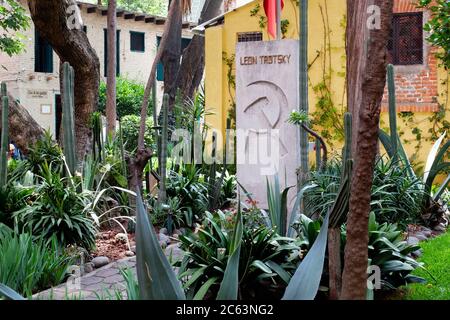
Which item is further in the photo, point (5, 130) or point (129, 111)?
point (129, 111)

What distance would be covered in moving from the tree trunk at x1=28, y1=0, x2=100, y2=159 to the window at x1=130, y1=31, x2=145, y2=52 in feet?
49.5

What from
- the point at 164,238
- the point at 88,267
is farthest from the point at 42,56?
the point at 88,267

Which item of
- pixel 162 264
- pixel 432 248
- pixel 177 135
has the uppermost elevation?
pixel 177 135

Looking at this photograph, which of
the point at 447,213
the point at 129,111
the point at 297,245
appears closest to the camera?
the point at 297,245

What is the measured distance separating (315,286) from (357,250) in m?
0.30

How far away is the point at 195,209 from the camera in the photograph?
845 cm

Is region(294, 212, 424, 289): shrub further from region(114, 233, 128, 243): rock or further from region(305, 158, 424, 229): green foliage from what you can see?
region(114, 233, 128, 243): rock

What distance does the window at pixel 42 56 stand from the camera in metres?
22.4

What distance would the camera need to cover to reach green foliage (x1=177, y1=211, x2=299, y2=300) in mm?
4324

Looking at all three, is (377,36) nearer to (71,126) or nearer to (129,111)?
(71,126)

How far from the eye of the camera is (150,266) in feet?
9.98

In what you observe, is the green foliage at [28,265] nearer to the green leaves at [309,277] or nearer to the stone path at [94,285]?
the stone path at [94,285]
